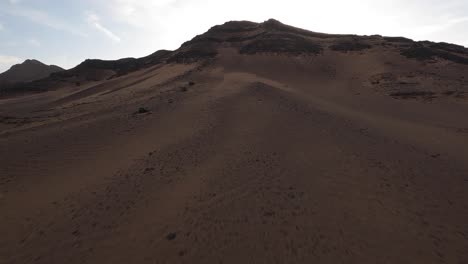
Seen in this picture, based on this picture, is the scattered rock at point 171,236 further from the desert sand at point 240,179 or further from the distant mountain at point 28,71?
the distant mountain at point 28,71

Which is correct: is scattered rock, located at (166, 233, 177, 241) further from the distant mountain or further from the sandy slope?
the distant mountain

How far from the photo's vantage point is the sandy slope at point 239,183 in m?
7.98

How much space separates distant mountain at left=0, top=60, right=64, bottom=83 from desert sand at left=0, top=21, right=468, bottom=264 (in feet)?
245

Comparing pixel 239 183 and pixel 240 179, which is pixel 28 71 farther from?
pixel 239 183

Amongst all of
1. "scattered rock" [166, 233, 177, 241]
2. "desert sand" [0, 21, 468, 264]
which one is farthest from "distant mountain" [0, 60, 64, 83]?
"scattered rock" [166, 233, 177, 241]

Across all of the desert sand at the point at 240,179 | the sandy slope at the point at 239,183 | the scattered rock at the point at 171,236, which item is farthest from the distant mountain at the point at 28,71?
the scattered rock at the point at 171,236

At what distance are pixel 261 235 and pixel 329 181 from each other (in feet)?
13.2

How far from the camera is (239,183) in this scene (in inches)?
426

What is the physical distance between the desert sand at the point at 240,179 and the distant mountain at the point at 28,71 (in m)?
74.8

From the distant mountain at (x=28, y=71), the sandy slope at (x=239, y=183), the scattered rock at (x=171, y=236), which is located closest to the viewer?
the sandy slope at (x=239, y=183)

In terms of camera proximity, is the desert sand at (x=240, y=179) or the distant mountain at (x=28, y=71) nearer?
the desert sand at (x=240, y=179)

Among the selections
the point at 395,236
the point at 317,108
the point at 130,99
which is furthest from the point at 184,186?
the point at 130,99

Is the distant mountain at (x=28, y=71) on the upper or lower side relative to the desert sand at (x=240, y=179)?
upper

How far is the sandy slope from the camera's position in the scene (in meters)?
7.98
